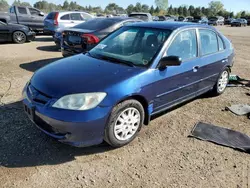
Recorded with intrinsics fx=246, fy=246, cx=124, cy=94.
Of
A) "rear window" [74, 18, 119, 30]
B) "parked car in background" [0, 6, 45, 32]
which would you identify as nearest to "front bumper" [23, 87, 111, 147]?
"rear window" [74, 18, 119, 30]

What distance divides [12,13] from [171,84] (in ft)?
45.3

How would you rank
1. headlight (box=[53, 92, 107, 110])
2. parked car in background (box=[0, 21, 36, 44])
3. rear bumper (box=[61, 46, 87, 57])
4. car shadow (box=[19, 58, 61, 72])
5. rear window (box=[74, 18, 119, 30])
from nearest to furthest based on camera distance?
headlight (box=[53, 92, 107, 110])
rear bumper (box=[61, 46, 87, 57])
car shadow (box=[19, 58, 61, 72])
rear window (box=[74, 18, 119, 30])
parked car in background (box=[0, 21, 36, 44])

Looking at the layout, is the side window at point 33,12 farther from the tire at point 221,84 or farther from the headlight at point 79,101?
the headlight at point 79,101

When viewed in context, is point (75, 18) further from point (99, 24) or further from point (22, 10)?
point (99, 24)

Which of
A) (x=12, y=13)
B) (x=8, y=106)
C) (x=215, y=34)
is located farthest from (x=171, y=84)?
(x=12, y=13)

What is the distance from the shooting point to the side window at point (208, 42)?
4570 mm

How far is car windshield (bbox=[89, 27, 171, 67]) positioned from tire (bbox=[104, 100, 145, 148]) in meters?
0.67

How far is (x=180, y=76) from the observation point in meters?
3.96

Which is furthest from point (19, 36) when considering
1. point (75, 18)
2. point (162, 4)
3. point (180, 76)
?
point (162, 4)

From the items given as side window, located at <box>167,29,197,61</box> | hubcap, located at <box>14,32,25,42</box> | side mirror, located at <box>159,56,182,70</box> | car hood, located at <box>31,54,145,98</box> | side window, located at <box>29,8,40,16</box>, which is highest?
side window, located at <box>29,8,40,16</box>

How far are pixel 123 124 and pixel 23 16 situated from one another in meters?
13.8

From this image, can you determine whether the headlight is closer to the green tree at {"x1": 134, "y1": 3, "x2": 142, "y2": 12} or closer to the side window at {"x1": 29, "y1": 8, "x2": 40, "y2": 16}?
the side window at {"x1": 29, "y1": 8, "x2": 40, "y2": 16}

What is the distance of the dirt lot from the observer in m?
2.76

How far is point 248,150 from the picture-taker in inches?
135
